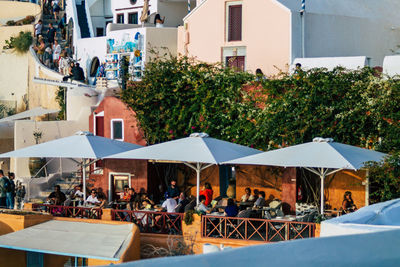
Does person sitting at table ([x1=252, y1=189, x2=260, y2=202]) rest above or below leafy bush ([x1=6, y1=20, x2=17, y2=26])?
below

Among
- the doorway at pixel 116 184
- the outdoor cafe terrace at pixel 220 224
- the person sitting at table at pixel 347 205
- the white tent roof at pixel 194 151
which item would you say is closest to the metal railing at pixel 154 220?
the outdoor cafe terrace at pixel 220 224

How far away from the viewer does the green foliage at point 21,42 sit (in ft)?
134

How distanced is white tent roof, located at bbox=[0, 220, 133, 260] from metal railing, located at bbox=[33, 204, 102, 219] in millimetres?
409

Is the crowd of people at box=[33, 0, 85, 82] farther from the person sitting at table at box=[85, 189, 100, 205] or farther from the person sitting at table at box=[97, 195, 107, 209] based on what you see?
the person sitting at table at box=[85, 189, 100, 205]

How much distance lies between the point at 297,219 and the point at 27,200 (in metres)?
10.9

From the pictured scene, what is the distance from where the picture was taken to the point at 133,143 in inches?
915

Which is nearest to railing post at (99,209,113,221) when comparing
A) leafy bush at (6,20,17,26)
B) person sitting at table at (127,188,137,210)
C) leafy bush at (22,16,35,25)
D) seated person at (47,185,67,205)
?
person sitting at table at (127,188,137,210)

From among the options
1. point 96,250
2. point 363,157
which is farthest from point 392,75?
point 96,250

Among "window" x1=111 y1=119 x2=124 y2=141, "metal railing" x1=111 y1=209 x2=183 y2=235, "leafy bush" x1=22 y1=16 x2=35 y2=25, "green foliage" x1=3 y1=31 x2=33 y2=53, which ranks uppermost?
"leafy bush" x1=22 y1=16 x2=35 y2=25

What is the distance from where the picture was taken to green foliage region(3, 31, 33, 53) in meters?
40.8

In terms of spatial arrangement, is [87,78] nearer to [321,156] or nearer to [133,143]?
[133,143]

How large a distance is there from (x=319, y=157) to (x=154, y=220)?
4.26m

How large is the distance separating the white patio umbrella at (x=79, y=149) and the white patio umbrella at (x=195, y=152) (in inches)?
33.7

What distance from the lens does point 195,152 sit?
720 inches
